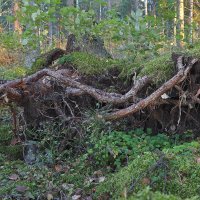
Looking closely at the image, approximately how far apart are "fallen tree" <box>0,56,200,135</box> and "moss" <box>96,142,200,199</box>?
955 mm

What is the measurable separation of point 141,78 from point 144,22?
1.76m

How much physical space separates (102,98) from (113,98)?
0.49 ft

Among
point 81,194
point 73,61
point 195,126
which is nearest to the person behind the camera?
point 81,194

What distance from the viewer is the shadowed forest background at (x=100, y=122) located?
3.39 metres

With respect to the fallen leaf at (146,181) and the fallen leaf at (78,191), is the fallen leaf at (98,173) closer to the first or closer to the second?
the fallen leaf at (78,191)

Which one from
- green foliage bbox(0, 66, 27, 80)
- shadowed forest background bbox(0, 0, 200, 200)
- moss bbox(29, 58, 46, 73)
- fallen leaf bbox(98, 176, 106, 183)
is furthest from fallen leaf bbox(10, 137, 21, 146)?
green foliage bbox(0, 66, 27, 80)

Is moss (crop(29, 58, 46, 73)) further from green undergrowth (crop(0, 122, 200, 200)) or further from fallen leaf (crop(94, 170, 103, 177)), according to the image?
fallen leaf (crop(94, 170, 103, 177))

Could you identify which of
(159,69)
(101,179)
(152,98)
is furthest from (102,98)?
(101,179)

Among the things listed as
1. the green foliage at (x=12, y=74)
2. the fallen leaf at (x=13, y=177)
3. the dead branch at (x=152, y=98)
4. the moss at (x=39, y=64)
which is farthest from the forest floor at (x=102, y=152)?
the green foliage at (x=12, y=74)

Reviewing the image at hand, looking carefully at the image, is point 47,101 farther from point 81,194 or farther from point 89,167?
point 81,194

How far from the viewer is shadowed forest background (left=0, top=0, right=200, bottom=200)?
3.39 metres

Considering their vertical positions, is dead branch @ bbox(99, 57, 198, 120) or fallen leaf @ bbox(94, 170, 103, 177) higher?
dead branch @ bbox(99, 57, 198, 120)

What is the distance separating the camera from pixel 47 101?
203 inches

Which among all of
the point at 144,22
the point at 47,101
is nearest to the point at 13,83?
the point at 47,101
